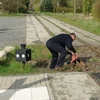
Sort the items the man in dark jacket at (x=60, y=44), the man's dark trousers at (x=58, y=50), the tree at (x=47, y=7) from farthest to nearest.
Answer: the tree at (x=47, y=7), the man's dark trousers at (x=58, y=50), the man in dark jacket at (x=60, y=44)

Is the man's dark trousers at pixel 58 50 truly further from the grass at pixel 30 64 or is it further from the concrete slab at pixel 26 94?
the concrete slab at pixel 26 94

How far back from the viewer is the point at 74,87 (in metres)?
5.78

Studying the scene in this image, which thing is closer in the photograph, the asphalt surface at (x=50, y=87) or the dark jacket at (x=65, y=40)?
the asphalt surface at (x=50, y=87)

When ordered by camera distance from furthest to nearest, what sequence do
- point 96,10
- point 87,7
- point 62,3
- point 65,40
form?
point 62,3 → point 87,7 → point 96,10 → point 65,40

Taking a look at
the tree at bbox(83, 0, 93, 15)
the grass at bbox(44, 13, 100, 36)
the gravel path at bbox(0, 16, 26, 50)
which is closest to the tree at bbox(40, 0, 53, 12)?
the tree at bbox(83, 0, 93, 15)

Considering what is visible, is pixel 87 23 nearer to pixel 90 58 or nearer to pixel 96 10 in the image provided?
pixel 96 10

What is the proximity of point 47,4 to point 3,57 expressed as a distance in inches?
2753

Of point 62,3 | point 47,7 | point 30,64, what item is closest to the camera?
point 30,64

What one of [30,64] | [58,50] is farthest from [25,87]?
[30,64]

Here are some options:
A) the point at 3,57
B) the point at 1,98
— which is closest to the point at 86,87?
the point at 1,98

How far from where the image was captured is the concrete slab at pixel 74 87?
17.1ft

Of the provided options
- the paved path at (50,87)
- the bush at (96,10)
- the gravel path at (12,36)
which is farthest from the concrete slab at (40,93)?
the bush at (96,10)

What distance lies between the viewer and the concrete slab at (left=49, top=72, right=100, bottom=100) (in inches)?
205

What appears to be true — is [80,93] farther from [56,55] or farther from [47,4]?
[47,4]
